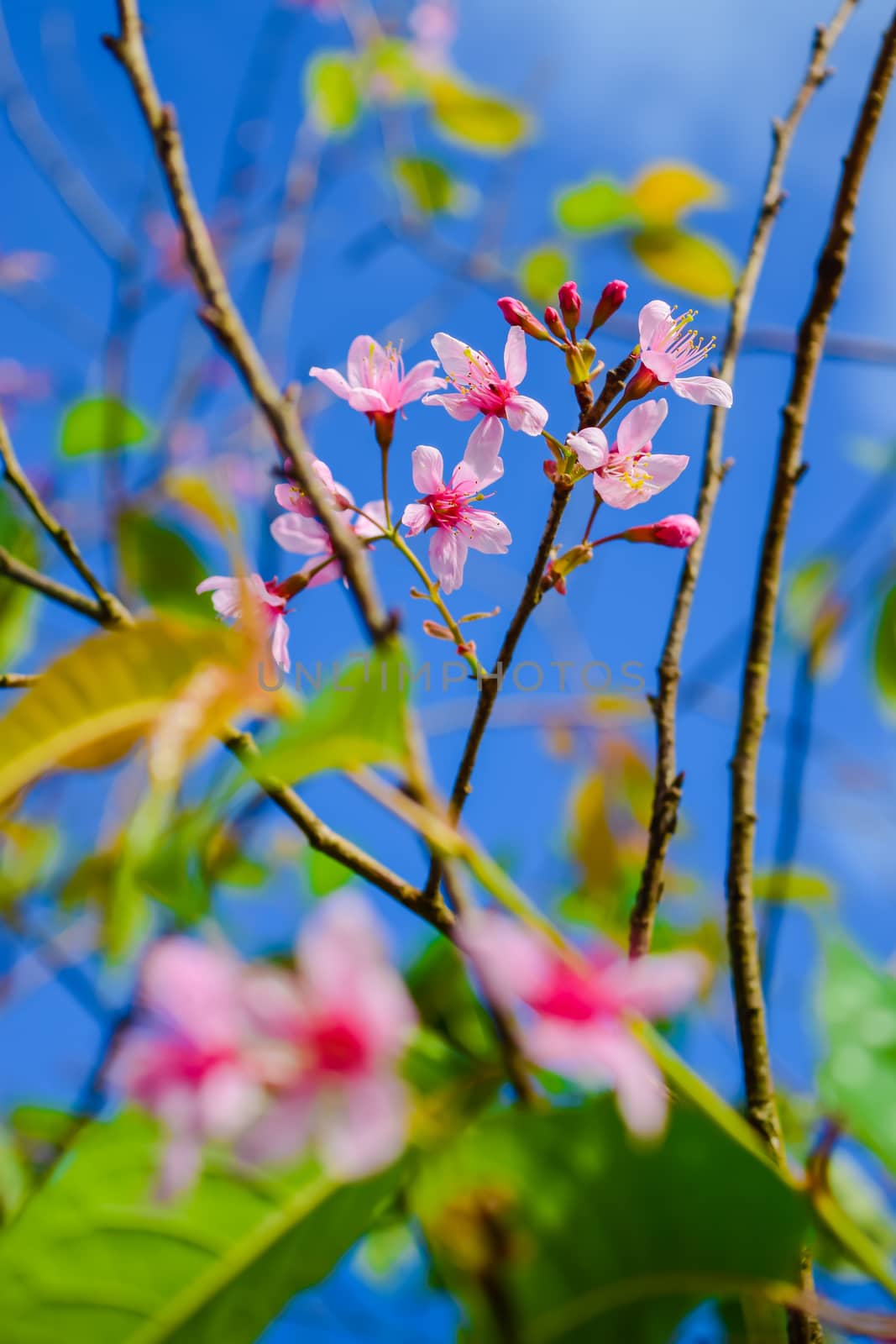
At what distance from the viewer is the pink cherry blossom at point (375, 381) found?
2.04 feet

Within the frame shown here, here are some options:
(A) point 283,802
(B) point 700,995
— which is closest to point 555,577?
(A) point 283,802

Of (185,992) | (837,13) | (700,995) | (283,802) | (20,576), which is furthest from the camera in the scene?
(700,995)

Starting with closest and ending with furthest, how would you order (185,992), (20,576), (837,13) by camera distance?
(185,992) → (20,576) → (837,13)

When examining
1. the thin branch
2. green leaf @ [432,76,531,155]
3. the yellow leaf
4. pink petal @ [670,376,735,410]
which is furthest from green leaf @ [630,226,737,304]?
pink petal @ [670,376,735,410]

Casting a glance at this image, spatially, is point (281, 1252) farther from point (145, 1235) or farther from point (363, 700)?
point (363, 700)

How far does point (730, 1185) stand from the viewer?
0.94 feet

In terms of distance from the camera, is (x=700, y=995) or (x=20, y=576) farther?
(x=700, y=995)

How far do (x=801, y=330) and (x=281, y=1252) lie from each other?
2.17 ft

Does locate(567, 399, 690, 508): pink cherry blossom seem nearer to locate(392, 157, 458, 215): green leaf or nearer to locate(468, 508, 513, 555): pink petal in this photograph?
locate(468, 508, 513, 555): pink petal

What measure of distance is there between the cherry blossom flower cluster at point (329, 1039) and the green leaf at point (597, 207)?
1496 millimetres

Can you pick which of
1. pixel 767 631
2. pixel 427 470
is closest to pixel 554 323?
pixel 427 470

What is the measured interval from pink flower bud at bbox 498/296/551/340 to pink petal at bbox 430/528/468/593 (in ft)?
0.46

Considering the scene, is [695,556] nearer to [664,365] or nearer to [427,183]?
[664,365]

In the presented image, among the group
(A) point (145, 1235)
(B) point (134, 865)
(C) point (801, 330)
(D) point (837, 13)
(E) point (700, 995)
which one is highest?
(D) point (837, 13)
